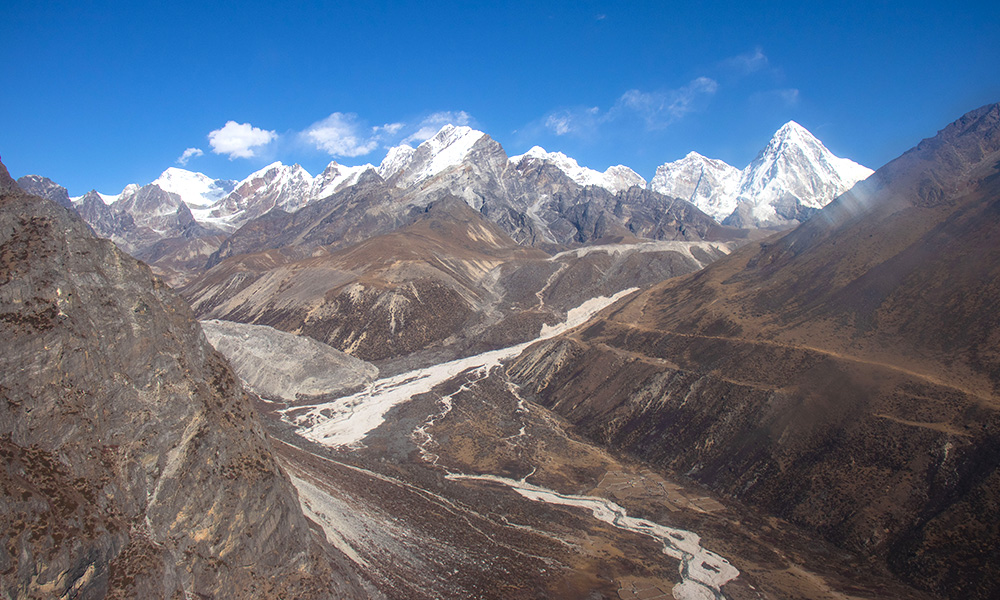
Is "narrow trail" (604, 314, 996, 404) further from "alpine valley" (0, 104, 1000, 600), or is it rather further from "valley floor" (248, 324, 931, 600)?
"valley floor" (248, 324, 931, 600)

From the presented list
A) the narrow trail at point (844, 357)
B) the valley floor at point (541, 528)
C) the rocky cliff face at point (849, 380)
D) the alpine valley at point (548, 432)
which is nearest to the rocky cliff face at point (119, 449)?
the alpine valley at point (548, 432)

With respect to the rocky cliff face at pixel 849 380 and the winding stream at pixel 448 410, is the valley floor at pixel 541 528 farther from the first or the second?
the rocky cliff face at pixel 849 380

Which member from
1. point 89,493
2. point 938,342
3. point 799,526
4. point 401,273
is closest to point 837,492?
point 799,526

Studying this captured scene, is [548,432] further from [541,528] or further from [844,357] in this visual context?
[844,357]

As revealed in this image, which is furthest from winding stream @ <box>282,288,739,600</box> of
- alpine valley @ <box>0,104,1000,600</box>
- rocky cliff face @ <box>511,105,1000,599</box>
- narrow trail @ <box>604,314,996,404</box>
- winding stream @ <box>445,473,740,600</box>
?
narrow trail @ <box>604,314,996,404</box>

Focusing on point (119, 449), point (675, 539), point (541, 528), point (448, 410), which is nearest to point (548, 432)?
point (448, 410)

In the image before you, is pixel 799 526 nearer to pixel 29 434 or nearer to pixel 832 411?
pixel 832 411

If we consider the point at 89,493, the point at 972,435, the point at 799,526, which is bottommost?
the point at 799,526
